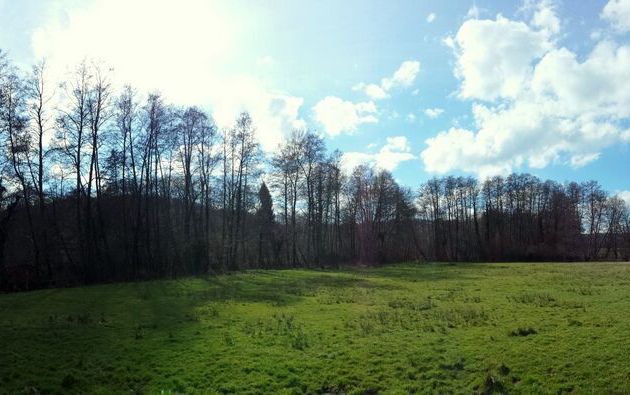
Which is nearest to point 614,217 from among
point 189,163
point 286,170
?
point 286,170

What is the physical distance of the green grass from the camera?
1302 cm

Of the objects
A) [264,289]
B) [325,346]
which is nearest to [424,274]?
[264,289]

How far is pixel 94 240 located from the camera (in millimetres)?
51531

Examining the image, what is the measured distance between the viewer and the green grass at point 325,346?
42.7 feet

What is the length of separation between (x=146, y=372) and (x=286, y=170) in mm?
65909

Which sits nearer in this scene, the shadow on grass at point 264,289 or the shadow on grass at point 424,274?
the shadow on grass at point 264,289

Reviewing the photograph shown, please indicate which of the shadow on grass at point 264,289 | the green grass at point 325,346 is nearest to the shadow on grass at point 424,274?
the shadow on grass at point 264,289

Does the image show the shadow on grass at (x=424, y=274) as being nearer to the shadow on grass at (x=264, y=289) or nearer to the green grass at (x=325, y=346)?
the shadow on grass at (x=264, y=289)

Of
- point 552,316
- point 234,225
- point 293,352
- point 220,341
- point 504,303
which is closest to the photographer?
point 293,352

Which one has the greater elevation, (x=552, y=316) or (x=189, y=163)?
(x=189, y=163)

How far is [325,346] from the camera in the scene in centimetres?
1709

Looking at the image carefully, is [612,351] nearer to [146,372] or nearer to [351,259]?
[146,372]

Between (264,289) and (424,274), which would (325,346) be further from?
(424,274)

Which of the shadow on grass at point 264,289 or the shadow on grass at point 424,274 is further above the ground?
the shadow on grass at point 264,289
